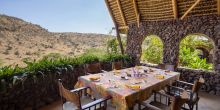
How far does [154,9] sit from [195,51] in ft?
13.0

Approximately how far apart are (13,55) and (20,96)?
10975mm

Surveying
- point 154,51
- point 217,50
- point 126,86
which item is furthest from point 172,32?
point 126,86

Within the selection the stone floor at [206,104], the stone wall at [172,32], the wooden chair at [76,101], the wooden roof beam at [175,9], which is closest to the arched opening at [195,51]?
the stone wall at [172,32]

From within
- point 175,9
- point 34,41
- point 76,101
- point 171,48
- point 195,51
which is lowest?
point 76,101

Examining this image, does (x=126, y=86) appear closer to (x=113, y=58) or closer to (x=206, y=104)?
(x=206, y=104)

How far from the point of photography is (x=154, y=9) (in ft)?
22.8

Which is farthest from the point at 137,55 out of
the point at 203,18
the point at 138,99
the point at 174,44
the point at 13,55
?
the point at 13,55

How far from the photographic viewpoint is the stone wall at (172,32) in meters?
5.75

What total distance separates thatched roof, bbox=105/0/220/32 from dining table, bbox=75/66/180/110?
2803mm

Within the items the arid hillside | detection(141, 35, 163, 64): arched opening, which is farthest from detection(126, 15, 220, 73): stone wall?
the arid hillside

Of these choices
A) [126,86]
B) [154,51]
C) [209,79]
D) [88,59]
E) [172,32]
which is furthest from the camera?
[154,51]

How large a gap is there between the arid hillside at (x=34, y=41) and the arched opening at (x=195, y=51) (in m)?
6.12

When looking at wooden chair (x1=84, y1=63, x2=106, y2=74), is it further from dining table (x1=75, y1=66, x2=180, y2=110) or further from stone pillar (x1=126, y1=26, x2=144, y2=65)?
stone pillar (x1=126, y1=26, x2=144, y2=65)

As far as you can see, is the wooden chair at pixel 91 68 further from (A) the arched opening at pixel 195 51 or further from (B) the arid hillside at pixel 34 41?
(B) the arid hillside at pixel 34 41
